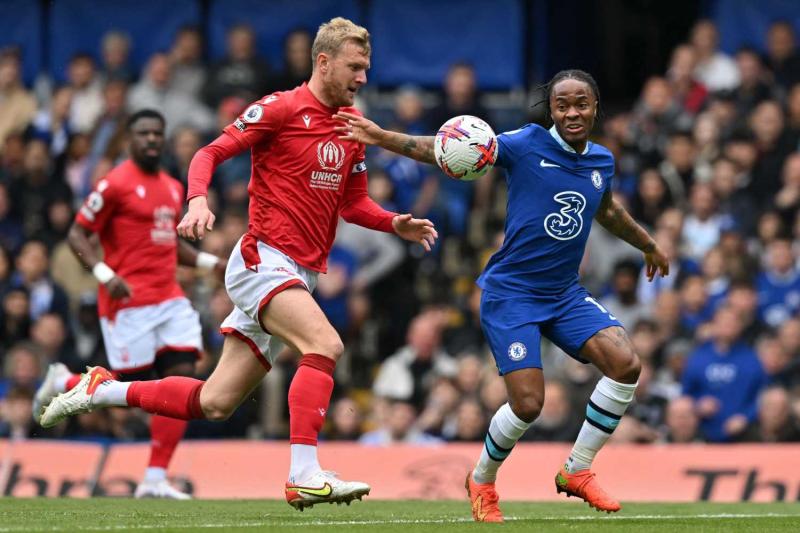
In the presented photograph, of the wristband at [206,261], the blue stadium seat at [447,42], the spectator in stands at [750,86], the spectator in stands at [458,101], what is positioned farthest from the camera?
the blue stadium seat at [447,42]

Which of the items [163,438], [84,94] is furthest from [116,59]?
[163,438]

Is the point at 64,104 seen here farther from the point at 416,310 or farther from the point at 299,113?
the point at 299,113

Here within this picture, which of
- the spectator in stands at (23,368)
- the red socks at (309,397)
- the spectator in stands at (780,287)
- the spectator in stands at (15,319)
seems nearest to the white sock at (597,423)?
the red socks at (309,397)

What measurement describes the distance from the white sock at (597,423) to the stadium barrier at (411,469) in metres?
3.63

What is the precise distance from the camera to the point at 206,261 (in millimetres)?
11969

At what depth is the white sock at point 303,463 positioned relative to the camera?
28.5 ft

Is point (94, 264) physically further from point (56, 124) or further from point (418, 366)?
point (56, 124)

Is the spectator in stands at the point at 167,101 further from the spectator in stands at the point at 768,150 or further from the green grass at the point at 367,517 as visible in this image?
the green grass at the point at 367,517

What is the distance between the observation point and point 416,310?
653 inches

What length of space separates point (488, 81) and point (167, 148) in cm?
411

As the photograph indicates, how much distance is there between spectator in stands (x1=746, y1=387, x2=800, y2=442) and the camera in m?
13.8

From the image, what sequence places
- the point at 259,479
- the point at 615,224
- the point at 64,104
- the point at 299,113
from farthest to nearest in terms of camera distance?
the point at 64,104 → the point at 259,479 → the point at 615,224 → the point at 299,113

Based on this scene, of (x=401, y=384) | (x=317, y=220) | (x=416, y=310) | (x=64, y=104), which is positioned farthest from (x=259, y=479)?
(x=64, y=104)

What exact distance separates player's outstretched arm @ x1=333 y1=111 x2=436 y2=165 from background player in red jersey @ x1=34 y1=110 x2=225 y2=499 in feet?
10.6
